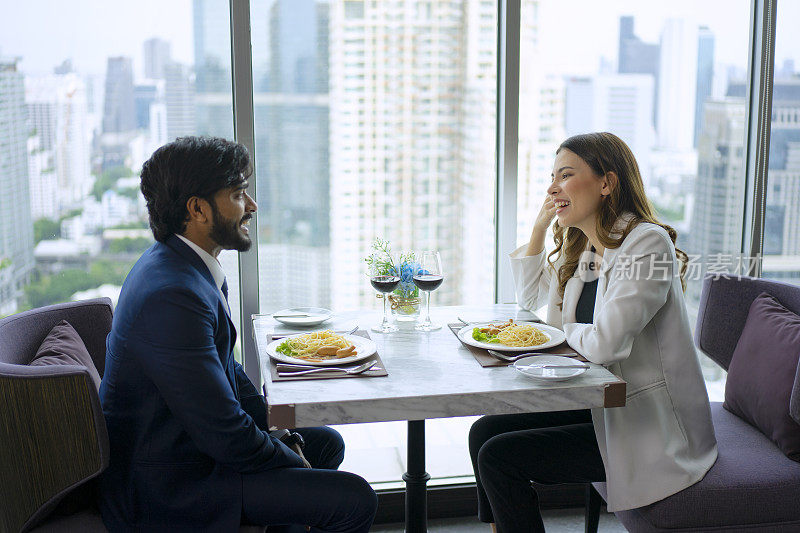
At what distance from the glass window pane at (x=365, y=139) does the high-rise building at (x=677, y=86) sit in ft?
2.08

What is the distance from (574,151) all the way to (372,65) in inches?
32.6

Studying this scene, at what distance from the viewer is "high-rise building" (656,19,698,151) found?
2.83 m

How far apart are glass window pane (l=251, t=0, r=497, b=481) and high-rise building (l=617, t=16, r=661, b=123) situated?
1.56 ft

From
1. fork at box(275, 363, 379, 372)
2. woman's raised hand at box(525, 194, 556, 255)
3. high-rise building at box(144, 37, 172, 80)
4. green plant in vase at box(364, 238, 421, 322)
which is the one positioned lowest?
fork at box(275, 363, 379, 372)

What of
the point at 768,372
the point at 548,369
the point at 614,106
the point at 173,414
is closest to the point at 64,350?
the point at 173,414

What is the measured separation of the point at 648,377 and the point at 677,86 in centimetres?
136

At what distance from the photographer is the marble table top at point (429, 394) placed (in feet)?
5.33

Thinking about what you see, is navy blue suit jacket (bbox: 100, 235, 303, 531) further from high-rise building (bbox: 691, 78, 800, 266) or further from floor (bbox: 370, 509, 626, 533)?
high-rise building (bbox: 691, 78, 800, 266)

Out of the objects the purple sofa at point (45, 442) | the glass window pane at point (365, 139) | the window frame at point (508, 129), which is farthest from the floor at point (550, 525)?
the purple sofa at point (45, 442)

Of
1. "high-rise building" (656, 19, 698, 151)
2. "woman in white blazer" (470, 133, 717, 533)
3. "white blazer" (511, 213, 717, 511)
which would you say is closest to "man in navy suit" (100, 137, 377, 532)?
"woman in white blazer" (470, 133, 717, 533)

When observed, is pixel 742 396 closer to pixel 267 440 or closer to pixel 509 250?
pixel 509 250

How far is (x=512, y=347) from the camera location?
1.94m

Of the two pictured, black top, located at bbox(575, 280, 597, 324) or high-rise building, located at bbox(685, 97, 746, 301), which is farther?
high-rise building, located at bbox(685, 97, 746, 301)

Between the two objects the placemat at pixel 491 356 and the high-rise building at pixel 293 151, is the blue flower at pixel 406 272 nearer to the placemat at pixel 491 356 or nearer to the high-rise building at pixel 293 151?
the placemat at pixel 491 356
